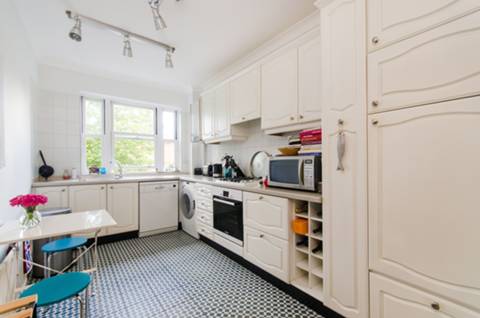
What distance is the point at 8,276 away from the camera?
55.4 inches

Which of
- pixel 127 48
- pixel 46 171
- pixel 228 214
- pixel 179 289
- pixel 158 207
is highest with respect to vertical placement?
pixel 127 48

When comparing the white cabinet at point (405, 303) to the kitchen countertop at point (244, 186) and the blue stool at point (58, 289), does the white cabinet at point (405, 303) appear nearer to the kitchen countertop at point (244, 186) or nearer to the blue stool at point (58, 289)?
the kitchen countertop at point (244, 186)

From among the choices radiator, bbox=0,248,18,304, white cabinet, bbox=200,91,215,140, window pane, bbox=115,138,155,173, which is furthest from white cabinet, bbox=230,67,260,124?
radiator, bbox=0,248,18,304

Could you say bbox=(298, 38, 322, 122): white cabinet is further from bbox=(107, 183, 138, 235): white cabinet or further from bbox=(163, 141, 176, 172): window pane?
bbox=(163, 141, 176, 172): window pane

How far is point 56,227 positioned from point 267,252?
1.66 m

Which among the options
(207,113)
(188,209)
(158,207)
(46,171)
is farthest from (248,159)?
(46,171)

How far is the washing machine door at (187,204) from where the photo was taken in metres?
3.34

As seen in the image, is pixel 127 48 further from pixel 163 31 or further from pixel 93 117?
pixel 93 117

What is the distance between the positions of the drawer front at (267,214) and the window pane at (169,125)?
8.89 feet

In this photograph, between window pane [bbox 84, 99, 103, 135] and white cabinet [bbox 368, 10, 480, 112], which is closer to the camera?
white cabinet [bbox 368, 10, 480, 112]

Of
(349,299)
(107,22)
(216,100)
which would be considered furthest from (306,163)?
(107,22)

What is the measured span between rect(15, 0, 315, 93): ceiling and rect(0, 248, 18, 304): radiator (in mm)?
2104

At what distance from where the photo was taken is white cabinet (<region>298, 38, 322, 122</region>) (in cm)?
200

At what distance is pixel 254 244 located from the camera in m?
2.19
